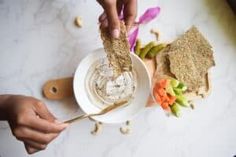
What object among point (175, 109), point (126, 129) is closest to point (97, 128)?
point (126, 129)

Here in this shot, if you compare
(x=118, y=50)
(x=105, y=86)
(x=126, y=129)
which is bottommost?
(x=126, y=129)

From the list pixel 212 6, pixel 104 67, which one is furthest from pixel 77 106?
pixel 212 6

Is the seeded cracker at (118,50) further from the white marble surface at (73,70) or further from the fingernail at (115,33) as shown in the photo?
the white marble surface at (73,70)

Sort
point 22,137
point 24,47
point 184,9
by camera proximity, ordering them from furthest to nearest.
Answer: point 184,9
point 24,47
point 22,137

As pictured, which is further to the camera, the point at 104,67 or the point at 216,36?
the point at 216,36

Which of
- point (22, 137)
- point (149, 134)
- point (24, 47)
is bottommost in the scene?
point (149, 134)

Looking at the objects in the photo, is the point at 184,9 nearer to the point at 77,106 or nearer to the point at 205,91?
the point at 205,91

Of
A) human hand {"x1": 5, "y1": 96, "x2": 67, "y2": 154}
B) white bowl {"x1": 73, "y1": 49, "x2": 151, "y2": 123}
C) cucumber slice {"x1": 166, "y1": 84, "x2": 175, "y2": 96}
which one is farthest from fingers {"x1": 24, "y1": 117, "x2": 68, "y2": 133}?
cucumber slice {"x1": 166, "y1": 84, "x2": 175, "y2": 96}

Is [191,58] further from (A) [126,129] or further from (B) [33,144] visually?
(B) [33,144]
